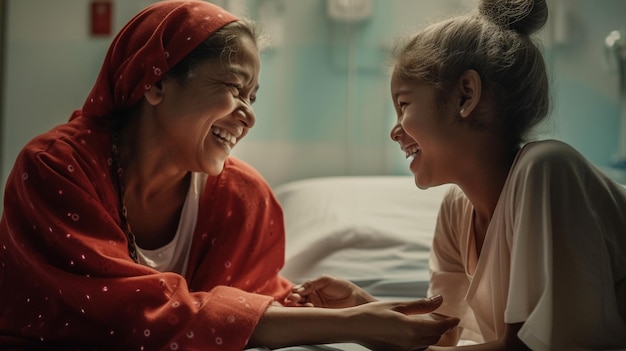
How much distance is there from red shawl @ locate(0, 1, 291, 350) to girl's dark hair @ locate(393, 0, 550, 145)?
1.43 ft

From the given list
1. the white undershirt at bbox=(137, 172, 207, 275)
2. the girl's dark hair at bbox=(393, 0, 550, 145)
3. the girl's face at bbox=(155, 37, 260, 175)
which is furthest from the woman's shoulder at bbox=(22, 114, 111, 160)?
the girl's dark hair at bbox=(393, 0, 550, 145)

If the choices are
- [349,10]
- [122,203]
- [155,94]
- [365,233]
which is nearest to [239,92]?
[155,94]

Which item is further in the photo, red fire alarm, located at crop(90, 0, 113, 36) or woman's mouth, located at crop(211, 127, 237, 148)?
red fire alarm, located at crop(90, 0, 113, 36)

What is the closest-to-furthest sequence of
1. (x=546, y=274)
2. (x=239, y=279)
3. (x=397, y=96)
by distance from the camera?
(x=546, y=274) → (x=397, y=96) → (x=239, y=279)

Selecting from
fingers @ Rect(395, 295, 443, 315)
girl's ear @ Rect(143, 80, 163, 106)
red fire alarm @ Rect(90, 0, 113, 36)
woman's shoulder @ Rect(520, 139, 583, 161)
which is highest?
red fire alarm @ Rect(90, 0, 113, 36)

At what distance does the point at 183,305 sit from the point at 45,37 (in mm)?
1708

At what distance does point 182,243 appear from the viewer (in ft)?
4.75

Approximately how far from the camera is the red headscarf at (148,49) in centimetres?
130

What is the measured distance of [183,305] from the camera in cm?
110

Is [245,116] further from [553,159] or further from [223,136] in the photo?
[553,159]

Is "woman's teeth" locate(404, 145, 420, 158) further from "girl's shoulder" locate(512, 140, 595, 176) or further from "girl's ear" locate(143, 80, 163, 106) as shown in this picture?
"girl's ear" locate(143, 80, 163, 106)

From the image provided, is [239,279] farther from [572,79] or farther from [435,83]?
[572,79]

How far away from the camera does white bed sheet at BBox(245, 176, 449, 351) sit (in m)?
1.74

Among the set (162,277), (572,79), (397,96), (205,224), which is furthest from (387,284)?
(572,79)
